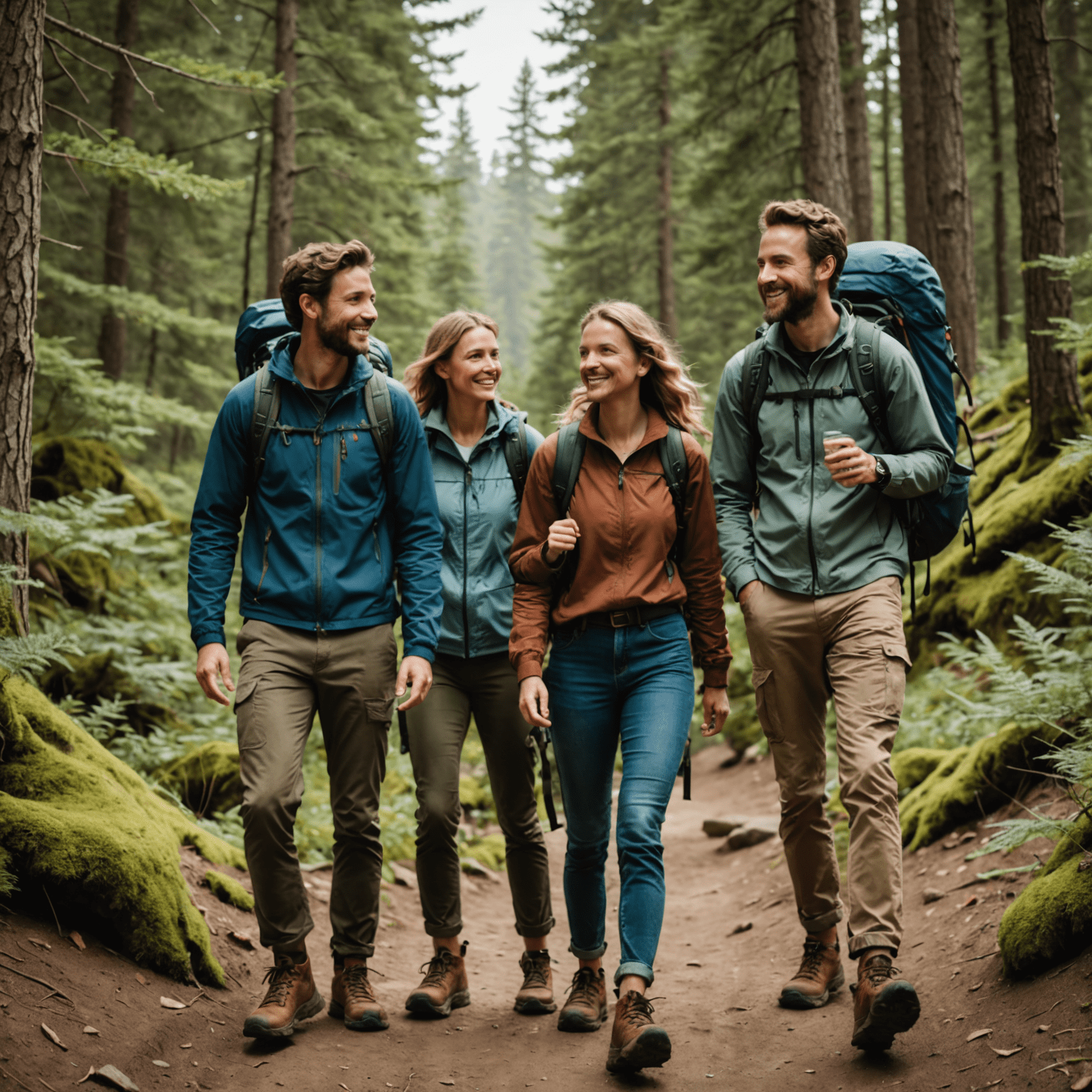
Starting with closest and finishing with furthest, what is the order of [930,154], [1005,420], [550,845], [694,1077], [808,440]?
[694,1077]
[808,440]
[550,845]
[1005,420]
[930,154]

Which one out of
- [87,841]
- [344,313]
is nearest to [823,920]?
[87,841]

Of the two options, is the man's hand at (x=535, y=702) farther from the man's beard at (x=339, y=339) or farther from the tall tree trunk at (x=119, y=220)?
the tall tree trunk at (x=119, y=220)

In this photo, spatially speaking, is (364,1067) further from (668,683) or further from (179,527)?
(179,527)

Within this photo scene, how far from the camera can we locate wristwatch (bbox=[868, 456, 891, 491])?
383 cm

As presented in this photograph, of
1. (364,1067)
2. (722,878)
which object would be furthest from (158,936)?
(722,878)

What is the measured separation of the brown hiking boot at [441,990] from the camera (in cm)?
449

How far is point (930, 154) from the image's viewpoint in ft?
44.1

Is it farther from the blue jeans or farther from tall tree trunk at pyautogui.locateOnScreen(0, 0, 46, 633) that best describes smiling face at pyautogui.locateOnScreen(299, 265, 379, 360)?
tall tree trunk at pyautogui.locateOnScreen(0, 0, 46, 633)

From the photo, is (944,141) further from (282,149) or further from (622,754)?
(622,754)

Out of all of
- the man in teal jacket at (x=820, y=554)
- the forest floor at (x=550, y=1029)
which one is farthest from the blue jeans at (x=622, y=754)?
the forest floor at (x=550, y=1029)

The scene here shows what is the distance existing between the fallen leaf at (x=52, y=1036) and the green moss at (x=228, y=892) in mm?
1978

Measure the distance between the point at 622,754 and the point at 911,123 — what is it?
1855cm

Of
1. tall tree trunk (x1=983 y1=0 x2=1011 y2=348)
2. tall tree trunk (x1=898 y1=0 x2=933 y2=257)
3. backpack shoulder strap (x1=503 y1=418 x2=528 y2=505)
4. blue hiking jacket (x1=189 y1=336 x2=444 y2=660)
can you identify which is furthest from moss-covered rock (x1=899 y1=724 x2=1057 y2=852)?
tall tree trunk (x1=983 y1=0 x2=1011 y2=348)

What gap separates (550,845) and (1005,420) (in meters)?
7.08
